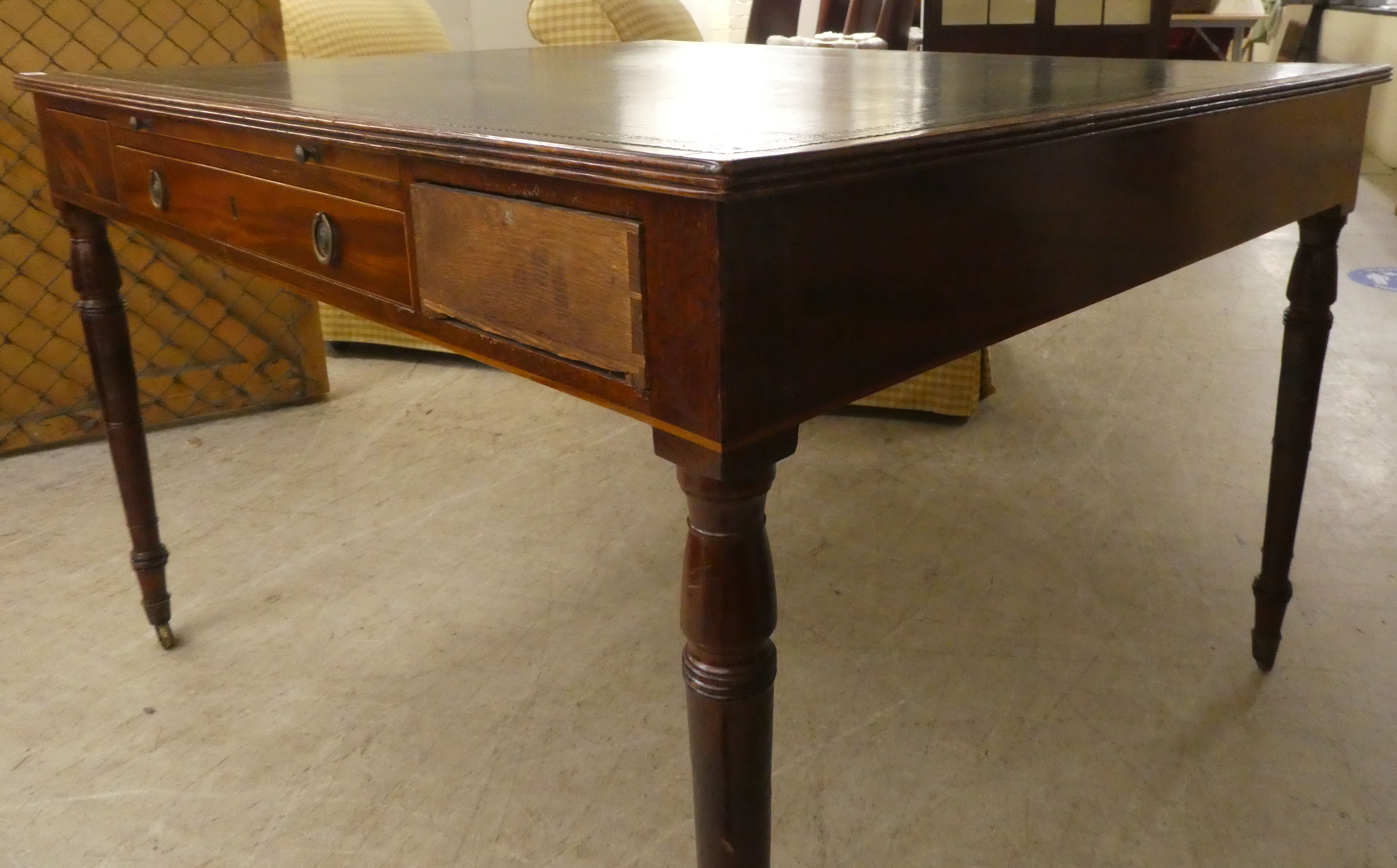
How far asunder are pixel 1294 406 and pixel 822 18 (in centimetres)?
366

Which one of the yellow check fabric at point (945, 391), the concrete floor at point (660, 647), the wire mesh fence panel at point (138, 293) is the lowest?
the concrete floor at point (660, 647)

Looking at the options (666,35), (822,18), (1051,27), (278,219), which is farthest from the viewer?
(822,18)

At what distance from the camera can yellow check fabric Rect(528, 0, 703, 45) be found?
2.90m

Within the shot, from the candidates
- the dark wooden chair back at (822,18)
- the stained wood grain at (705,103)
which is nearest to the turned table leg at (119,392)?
the stained wood grain at (705,103)

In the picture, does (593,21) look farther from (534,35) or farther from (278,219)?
(278,219)

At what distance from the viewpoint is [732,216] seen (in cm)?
55

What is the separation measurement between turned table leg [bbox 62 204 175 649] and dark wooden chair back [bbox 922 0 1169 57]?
2.20m

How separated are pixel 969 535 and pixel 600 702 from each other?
73cm

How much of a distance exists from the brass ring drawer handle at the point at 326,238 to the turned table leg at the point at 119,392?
2.19 feet

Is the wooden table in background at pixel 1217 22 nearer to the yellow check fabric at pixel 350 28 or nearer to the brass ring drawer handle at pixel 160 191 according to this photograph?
the yellow check fabric at pixel 350 28

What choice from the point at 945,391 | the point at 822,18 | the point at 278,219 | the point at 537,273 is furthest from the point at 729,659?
the point at 822,18

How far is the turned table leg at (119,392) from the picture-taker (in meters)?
1.39

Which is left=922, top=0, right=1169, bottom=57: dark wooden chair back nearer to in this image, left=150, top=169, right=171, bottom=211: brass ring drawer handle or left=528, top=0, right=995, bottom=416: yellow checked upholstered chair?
left=528, top=0, right=995, bottom=416: yellow checked upholstered chair

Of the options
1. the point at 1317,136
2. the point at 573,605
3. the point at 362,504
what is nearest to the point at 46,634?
the point at 362,504
